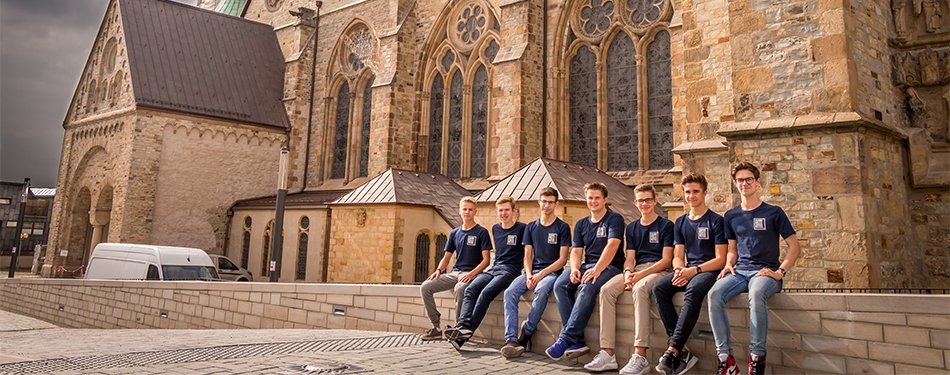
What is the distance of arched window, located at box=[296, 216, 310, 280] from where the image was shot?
1912cm

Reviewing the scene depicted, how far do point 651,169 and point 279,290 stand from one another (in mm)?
9478

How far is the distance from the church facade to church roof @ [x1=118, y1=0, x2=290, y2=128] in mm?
88

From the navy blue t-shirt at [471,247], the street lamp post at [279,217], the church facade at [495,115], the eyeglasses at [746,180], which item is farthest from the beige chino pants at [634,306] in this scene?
the street lamp post at [279,217]

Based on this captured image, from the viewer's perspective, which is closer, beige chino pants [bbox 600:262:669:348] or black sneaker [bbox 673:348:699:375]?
black sneaker [bbox 673:348:699:375]

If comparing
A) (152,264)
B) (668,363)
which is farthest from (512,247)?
(152,264)

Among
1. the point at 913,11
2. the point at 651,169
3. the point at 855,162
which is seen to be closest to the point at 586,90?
the point at 651,169

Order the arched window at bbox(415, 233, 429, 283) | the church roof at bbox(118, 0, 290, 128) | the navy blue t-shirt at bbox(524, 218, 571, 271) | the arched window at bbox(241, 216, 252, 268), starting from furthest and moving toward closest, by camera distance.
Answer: the church roof at bbox(118, 0, 290, 128) < the arched window at bbox(241, 216, 252, 268) < the arched window at bbox(415, 233, 429, 283) < the navy blue t-shirt at bbox(524, 218, 571, 271)

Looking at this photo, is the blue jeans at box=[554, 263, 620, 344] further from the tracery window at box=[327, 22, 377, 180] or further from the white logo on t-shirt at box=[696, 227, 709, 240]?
the tracery window at box=[327, 22, 377, 180]

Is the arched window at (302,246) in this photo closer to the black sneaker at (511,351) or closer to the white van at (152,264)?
the white van at (152,264)

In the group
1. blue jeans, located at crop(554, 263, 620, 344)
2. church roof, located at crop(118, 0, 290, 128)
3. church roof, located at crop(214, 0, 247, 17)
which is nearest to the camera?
blue jeans, located at crop(554, 263, 620, 344)

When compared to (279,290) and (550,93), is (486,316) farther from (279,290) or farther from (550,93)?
(550,93)

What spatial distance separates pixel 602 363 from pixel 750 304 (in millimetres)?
1319

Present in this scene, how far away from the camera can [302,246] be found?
19250 mm

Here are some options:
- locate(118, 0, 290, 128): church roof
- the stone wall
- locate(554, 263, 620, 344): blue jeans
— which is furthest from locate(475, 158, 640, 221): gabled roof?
locate(118, 0, 290, 128): church roof
